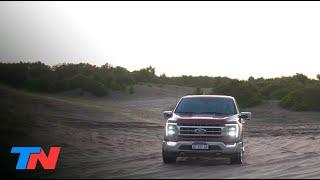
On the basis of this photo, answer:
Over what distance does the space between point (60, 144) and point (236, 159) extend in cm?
673

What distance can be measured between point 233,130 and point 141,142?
815cm

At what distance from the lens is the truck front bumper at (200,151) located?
15656 mm

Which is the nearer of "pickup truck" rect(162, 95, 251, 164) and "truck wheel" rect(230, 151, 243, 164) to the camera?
"pickup truck" rect(162, 95, 251, 164)

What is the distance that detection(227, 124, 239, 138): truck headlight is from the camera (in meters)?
15.9

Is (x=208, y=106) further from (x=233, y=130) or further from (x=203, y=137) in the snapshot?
(x=203, y=137)

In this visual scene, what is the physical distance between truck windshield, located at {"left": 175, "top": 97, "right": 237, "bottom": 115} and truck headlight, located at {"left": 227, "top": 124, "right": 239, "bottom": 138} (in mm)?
1146

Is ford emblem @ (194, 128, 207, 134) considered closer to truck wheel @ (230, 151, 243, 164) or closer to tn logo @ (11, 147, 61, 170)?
truck wheel @ (230, 151, 243, 164)

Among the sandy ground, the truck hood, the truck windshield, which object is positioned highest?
the truck windshield

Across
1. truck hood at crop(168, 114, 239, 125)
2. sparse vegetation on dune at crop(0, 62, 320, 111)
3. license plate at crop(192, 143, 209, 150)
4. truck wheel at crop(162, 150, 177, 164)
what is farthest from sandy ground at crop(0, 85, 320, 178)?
sparse vegetation on dune at crop(0, 62, 320, 111)

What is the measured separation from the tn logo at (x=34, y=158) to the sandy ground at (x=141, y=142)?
1.09 feet

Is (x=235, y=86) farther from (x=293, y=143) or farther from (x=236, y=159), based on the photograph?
(x=236, y=159)

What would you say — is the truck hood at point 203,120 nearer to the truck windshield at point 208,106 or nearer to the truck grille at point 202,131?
the truck grille at point 202,131

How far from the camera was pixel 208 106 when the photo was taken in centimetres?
1755

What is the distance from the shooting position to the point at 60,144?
785 inches
